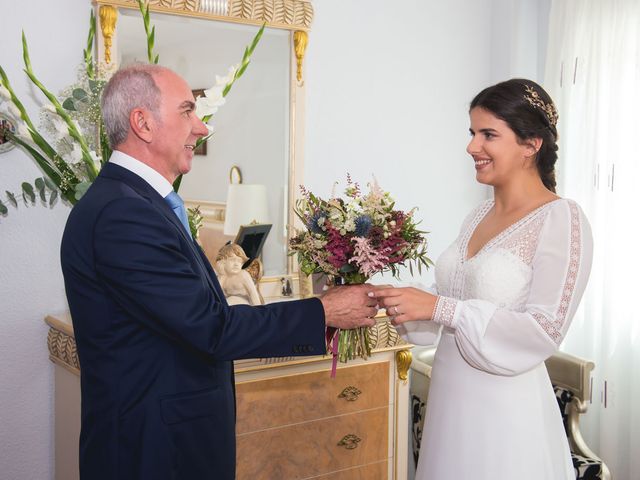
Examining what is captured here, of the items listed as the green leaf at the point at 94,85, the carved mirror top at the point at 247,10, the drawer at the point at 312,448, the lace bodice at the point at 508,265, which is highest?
the carved mirror top at the point at 247,10

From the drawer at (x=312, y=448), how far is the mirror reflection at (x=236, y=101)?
2.61ft

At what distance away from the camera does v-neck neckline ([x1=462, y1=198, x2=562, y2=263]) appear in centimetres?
228

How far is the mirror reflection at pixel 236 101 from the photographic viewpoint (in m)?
3.07

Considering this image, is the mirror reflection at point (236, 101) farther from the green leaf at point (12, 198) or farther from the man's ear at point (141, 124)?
the man's ear at point (141, 124)

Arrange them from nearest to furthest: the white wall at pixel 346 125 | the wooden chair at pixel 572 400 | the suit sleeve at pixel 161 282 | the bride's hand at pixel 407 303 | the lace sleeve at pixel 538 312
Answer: the suit sleeve at pixel 161 282, the lace sleeve at pixel 538 312, the bride's hand at pixel 407 303, the white wall at pixel 346 125, the wooden chair at pixel 572 400

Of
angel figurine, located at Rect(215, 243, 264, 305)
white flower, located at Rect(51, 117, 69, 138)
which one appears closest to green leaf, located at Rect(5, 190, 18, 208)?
white flower, located at Rect(51, 117, 69, 138)

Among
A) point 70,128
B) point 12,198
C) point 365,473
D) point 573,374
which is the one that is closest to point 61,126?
point 70,128

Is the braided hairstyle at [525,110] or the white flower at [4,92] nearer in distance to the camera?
the braided hairstyle at [525,110]

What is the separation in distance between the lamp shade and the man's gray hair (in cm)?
134

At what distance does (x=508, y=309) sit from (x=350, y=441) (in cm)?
114

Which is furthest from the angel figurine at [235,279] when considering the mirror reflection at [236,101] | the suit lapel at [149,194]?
the suit lapel at [149,194]

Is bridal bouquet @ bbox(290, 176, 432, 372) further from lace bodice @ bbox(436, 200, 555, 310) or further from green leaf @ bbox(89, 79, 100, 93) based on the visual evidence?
green leaf @ bbox(89, 79, 100, 93)

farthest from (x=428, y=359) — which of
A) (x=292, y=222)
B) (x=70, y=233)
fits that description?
(x=70, y=233)

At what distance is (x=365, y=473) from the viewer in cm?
313
